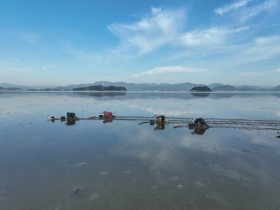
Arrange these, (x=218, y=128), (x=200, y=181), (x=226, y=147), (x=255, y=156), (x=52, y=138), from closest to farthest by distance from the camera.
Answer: (x=200, y=181)
(x=255, y=156)
(x=226, y=147)
(x=52, y=138)
(x=218, y=128)

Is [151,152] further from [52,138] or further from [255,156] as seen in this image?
[52,138]

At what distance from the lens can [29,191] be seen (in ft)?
50.0

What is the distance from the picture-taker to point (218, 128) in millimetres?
39094

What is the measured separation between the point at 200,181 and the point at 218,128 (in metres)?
23.8

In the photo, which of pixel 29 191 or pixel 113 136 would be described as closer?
pixel 29 191

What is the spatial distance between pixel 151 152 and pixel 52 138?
1474cm

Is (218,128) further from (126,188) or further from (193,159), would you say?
(126,188)

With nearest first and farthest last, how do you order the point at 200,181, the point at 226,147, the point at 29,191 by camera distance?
the point at 29,191
the point at 200,181
the point at 226,147

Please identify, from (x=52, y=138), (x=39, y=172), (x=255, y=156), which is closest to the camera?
(x=39, y=172)

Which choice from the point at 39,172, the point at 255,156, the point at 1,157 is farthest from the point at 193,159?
the point at 1,157

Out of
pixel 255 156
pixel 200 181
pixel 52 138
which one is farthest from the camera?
pixel 52 138

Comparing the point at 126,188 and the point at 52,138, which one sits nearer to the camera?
the point at 126,188

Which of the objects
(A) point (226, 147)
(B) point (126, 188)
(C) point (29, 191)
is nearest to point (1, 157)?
(C) point (29, 191)

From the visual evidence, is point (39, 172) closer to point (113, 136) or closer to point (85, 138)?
point (85, 138)
